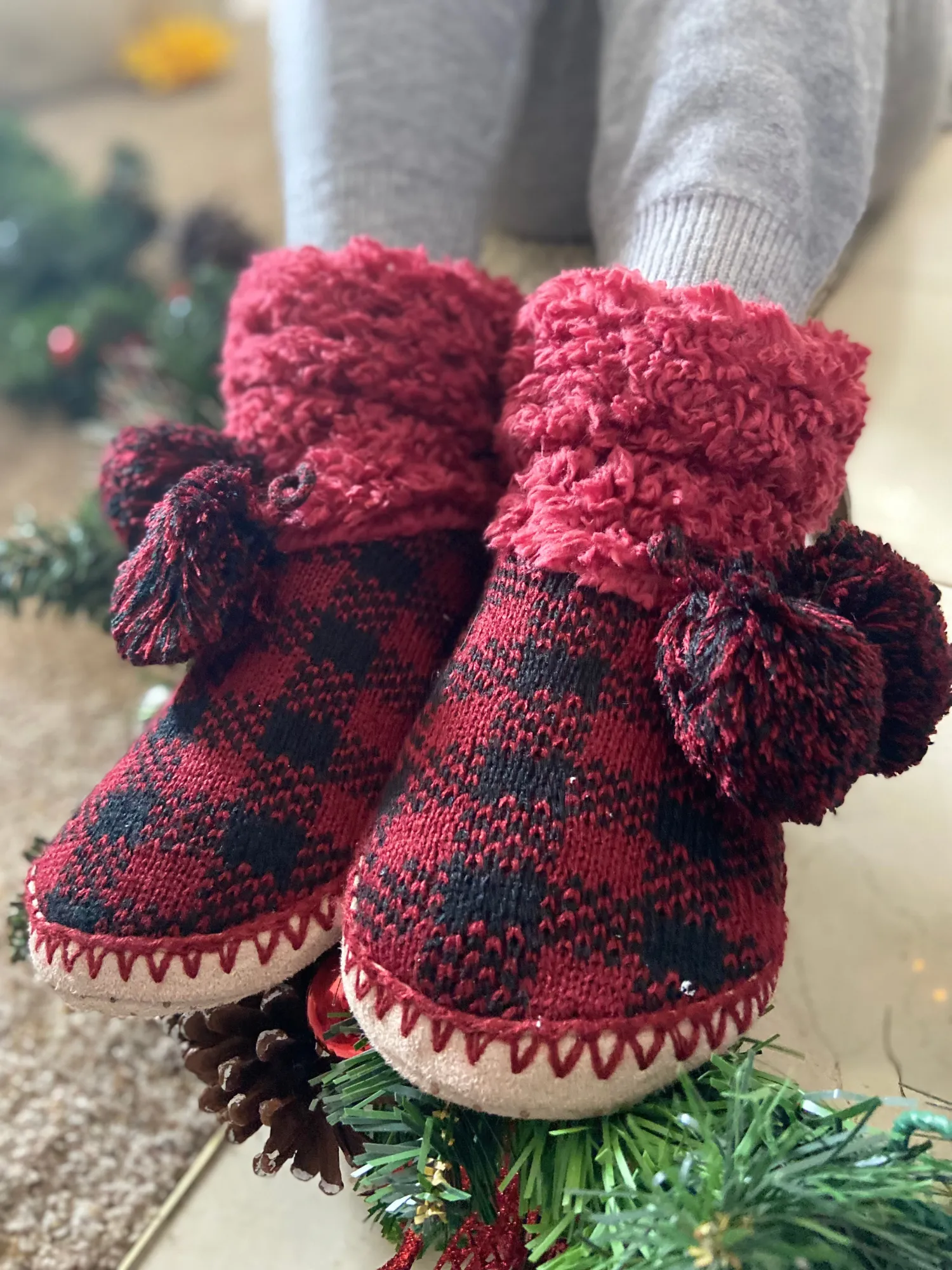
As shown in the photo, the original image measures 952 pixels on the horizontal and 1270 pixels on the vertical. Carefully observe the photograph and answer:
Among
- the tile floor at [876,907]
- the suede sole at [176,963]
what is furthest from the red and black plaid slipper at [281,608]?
the tile floor at [876,907]

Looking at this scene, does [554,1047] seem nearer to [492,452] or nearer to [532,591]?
[532,591]

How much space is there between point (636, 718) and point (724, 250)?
0.22 meters

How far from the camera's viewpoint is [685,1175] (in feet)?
0.90

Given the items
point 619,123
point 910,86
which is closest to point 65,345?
point 619,123

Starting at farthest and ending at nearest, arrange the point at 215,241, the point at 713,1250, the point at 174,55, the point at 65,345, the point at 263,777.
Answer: the point at 174,55, the point at 215,241, the point at 65,345, the point at 263,777, the point at 713,1250

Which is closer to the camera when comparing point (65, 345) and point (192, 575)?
point (192, 575)

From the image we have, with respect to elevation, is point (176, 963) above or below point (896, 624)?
below

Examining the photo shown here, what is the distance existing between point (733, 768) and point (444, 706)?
4.2 inches

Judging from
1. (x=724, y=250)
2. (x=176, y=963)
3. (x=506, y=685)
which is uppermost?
(x=724, y=250)

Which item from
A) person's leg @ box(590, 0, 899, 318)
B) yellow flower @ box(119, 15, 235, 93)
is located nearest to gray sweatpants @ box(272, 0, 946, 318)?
person's leg @ box(590, 0, 899, 318)

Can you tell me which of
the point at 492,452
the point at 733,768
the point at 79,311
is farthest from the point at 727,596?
the point at 79,311

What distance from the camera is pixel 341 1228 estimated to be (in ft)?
1.59

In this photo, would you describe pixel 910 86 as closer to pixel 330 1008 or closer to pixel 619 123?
pixel 619 123

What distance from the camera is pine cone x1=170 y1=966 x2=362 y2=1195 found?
0.41 m
